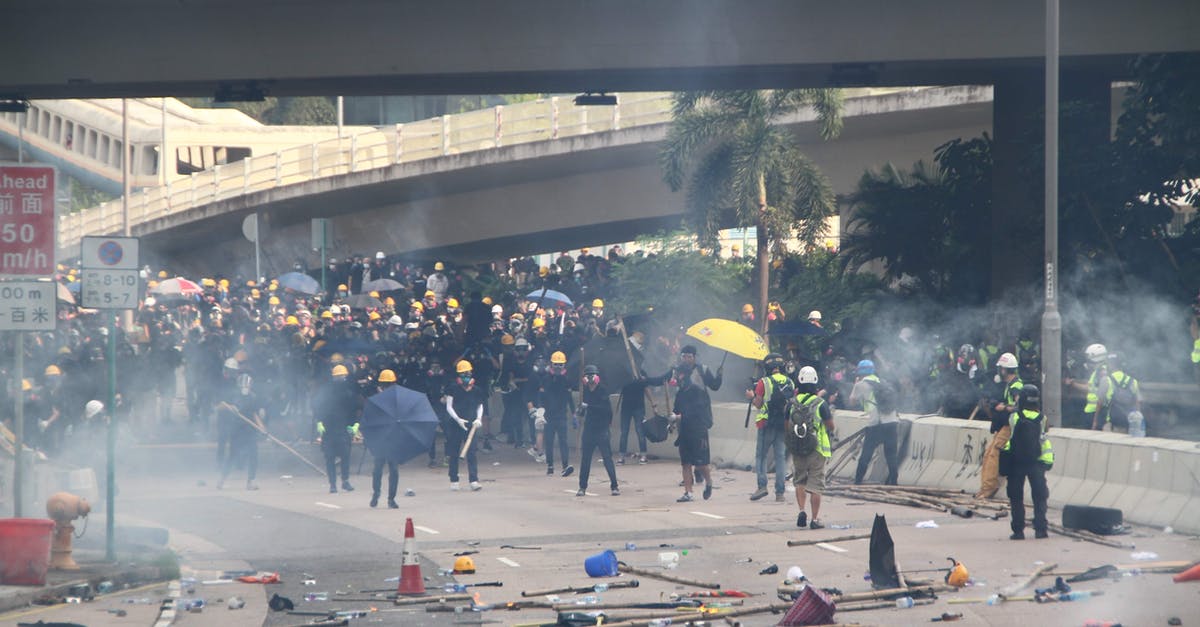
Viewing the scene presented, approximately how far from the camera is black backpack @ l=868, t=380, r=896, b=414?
66.6ft

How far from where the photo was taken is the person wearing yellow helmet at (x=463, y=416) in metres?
21.7

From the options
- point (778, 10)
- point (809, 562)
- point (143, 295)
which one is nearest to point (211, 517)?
point (809, 562)

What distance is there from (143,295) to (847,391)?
20.4 m

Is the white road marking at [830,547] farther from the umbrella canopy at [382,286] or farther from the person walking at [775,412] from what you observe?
the umbrella canopy at [382,286]

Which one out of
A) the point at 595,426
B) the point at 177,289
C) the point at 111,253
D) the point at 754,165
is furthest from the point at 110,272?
the point at 177,289

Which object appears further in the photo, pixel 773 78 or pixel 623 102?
pixel 623 102

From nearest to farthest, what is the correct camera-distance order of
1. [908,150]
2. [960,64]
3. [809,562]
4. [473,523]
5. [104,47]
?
[809,562]
[473,523]
[104,47]
[960,64]
[908,150]

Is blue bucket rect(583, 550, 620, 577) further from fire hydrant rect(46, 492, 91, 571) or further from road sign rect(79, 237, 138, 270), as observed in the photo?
road sign rect(79, 237, 138, 270)

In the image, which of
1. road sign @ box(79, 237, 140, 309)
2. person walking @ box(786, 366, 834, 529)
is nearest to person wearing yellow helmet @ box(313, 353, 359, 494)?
road sign @ box(79, 237, 140, 309)

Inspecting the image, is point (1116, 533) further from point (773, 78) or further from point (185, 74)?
point (185, 74)

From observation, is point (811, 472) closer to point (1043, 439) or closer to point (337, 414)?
point (1043, 439)

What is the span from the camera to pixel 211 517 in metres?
19.7

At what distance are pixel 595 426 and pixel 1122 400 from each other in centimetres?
725

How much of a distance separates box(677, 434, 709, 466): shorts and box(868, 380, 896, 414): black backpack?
2.30m
